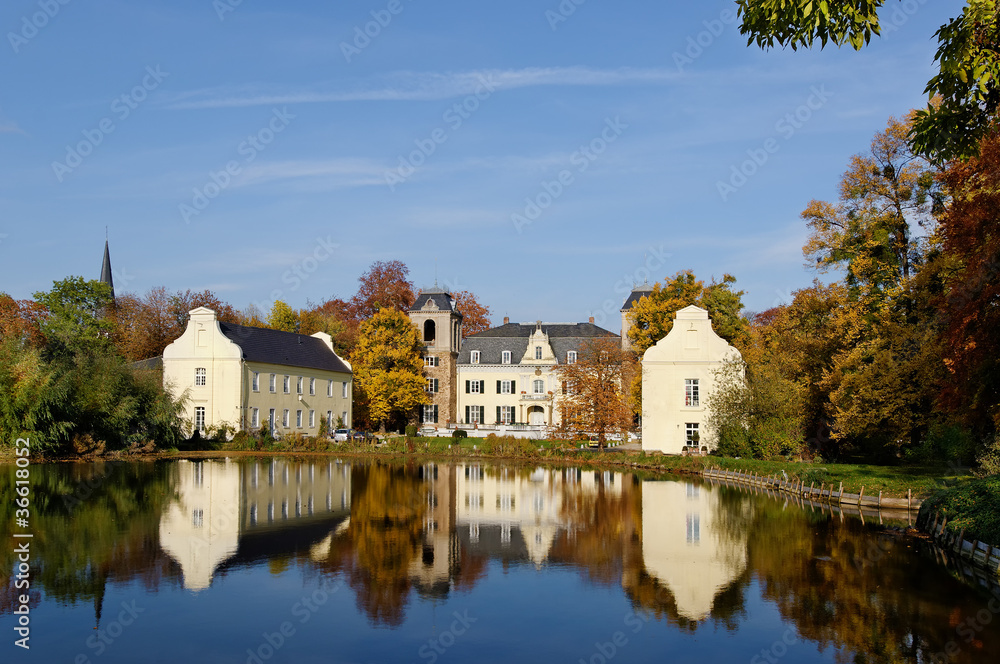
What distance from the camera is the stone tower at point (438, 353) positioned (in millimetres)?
62969

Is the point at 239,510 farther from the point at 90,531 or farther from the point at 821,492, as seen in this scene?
the point at 821,492

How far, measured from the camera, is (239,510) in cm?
2306

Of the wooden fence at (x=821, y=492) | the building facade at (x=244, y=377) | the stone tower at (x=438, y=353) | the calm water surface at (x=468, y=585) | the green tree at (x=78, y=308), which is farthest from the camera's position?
the stone tower at (x=438, y=353)

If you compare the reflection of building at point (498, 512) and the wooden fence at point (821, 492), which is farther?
the wooden fence at point (821, 492)

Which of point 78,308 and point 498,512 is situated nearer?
point 498,512

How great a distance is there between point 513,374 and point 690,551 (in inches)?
1806

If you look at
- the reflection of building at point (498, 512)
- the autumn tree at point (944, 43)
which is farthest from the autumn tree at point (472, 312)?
the autumn tree at point (944, 43)

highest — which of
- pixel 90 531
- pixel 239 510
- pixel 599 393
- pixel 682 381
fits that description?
pixel 682 381

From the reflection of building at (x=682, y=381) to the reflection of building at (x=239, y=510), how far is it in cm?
1715

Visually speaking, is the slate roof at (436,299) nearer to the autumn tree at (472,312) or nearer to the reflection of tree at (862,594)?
the autumn tree at (472,312)

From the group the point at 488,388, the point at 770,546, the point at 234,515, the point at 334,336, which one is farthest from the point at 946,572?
the point at 334,336

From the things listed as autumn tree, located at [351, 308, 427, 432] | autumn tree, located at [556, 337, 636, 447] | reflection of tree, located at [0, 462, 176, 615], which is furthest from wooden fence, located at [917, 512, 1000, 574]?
autumn tree, located at [351, 308, 427, 432]

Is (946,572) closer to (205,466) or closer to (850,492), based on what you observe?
(850,492)

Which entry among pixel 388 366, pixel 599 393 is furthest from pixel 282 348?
pixel 599 393
